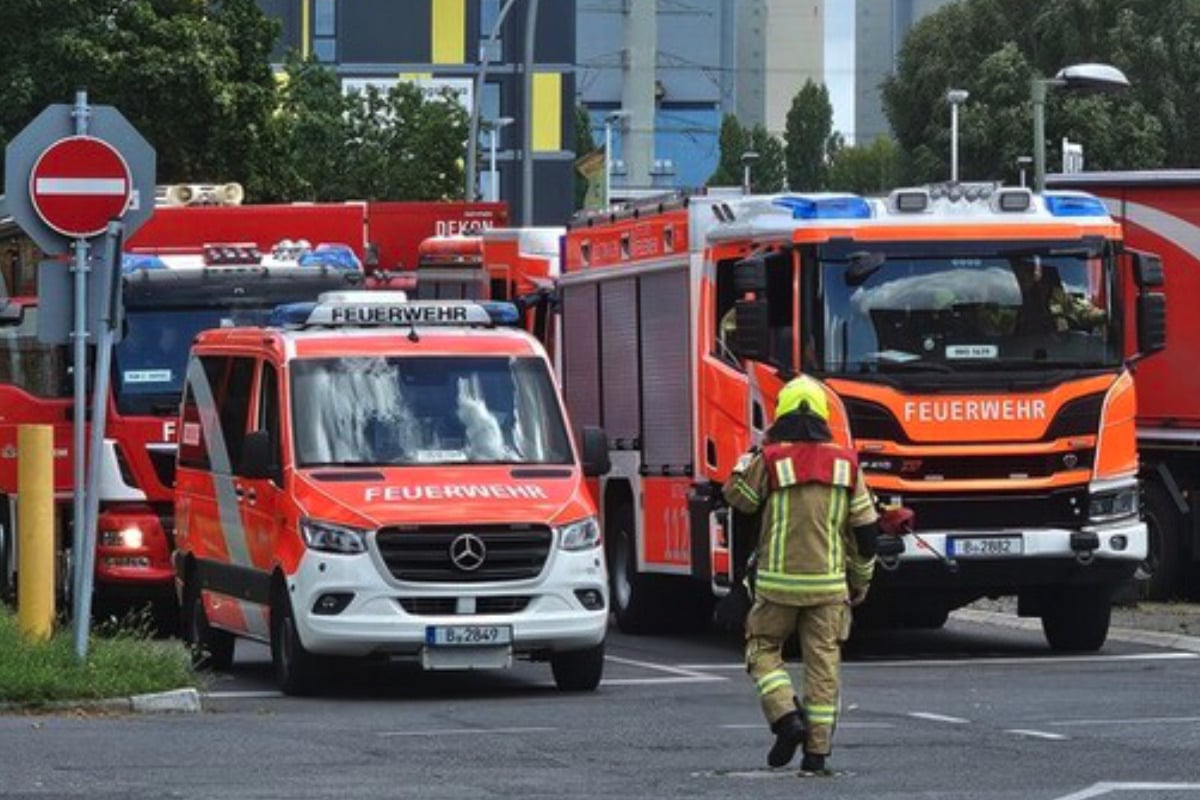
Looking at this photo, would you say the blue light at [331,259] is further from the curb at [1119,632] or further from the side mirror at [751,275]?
the curb at [1119,632]

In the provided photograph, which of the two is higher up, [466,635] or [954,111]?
[954,111]

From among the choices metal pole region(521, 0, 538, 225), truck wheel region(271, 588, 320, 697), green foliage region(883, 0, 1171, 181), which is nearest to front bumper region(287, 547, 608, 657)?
truck wheel region(271, 588, 320, 697)

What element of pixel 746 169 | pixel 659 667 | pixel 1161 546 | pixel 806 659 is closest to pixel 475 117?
pixel 746 169

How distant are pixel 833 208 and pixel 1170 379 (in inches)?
211

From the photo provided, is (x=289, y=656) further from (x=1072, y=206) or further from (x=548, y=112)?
(x=548, y=112)

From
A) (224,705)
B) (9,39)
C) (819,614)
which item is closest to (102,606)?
(224,705)

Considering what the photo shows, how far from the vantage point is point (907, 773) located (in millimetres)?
14094

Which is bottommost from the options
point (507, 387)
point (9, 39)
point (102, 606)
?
point (102, 606)

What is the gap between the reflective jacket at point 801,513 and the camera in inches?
564

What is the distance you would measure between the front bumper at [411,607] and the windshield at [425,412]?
943mm

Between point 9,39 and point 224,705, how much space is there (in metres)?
27.6

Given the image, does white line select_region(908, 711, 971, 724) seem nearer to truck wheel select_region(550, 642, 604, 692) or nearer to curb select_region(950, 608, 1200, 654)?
truck wheel select_region(550, 642, 604, 692)

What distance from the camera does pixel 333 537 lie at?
1845 centimetres

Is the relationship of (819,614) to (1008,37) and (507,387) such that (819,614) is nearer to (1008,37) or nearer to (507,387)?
(507,387)
